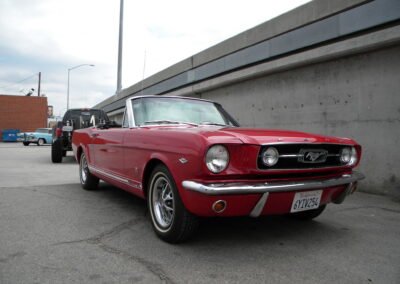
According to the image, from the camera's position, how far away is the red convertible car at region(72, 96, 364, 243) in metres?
2.78

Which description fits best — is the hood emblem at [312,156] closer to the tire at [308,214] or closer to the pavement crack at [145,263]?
the tire at [308,214]

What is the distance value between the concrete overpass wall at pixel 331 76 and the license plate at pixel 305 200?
10.3ft

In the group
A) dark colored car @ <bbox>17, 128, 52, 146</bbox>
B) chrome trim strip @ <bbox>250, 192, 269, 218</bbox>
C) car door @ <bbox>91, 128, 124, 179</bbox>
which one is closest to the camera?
chrome trim strip @ <bbox>250, 192, 269, 218</bbox>

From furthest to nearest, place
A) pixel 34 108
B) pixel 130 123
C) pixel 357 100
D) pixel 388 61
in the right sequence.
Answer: pixel 34 108 → pixel 357 100 → pixel 388 61 → pixel 130 123

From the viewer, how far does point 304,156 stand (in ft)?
10.2

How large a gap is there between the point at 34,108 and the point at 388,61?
42149 millimetres

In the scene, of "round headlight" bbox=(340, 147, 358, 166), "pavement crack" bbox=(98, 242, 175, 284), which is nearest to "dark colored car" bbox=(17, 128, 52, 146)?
"pavement crack" bbox=(98, 242, 175, 284)

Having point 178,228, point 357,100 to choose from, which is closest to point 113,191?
point 178,228

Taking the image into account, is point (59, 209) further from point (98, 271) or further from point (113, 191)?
point (98, 271)

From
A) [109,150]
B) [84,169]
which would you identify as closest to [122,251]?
[109,150]

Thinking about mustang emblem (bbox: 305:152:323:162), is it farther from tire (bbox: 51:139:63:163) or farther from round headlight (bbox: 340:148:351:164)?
tire (bbox: 51:139:63:163)

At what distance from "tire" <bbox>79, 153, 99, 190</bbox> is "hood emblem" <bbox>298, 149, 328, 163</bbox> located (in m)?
3.84

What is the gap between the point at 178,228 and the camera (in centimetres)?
308

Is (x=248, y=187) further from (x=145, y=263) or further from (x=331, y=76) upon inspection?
(x=331, y=76)
